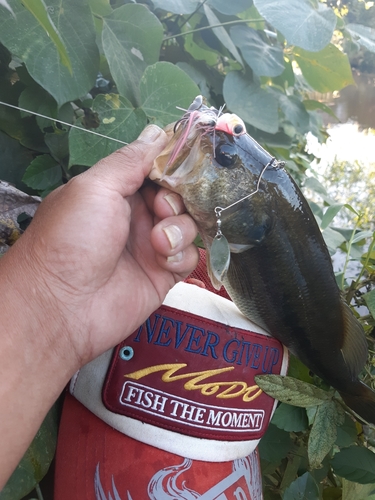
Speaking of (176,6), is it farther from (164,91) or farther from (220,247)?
(220,247)

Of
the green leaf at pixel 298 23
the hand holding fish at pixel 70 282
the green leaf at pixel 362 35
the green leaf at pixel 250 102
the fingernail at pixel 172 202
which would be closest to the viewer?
the hand holding fish at pixel 70 282

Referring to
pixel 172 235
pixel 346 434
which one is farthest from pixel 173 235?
pixel 346 434

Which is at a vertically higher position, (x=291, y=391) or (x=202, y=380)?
(x=202, y=380)

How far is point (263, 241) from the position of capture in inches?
34.0

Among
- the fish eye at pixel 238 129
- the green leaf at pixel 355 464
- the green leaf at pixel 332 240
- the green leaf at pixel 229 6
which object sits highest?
the green leaf at pixel 229 6

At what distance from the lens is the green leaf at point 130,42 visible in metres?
1.06

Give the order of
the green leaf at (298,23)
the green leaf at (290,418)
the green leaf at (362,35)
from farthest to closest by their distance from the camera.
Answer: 1. the green leaf at (362,35)
2. the green leaf at (298,23)
3. the green leaf at (290,418)

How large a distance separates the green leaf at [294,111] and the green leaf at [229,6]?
15.6 inches

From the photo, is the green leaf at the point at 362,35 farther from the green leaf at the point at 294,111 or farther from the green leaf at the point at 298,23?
the green leaf at the point at 298,23

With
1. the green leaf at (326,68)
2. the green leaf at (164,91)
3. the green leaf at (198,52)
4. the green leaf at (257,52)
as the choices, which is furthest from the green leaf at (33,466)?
the green leaf at (326,68)

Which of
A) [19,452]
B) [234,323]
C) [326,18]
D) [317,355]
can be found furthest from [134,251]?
[326,18]

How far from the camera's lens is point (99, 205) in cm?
73

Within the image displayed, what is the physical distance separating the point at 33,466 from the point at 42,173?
728 millimetres

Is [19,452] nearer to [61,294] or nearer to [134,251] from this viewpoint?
[61,294]
